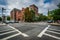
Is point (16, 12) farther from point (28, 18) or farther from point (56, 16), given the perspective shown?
point (56, 16)

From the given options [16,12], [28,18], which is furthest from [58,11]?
[16,12]

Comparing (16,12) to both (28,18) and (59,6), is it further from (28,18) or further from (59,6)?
(59,6)

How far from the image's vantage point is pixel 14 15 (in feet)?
442

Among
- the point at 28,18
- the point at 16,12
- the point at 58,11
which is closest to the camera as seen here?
the point at 58,11

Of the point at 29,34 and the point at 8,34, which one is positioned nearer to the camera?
the point at 8,34

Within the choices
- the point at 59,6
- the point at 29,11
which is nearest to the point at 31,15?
the point at 29,11

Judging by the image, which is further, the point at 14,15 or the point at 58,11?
the point at 14,15

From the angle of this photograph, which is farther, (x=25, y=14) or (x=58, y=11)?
(x=25, y=14)

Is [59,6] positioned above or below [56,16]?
above

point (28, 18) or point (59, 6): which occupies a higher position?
point (59, 6)

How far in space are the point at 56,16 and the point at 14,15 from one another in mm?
87011

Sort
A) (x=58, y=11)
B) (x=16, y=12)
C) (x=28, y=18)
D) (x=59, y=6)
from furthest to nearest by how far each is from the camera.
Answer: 1. (x=16, y=12)
2. (x=28, y=18)
3. (x=59, y=6)
4. (x=58, y=11)

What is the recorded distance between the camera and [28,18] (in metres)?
84.1

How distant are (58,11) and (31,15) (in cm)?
3717
